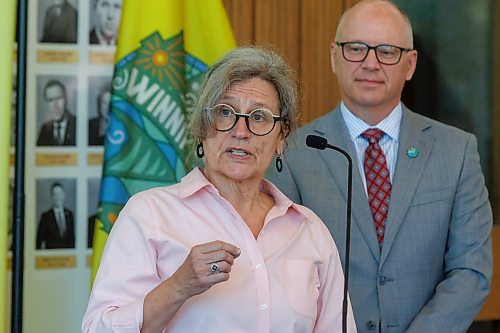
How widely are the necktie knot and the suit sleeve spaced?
0.86ft

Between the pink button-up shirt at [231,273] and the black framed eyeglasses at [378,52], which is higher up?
the black framed eyeglasses at [378,52]

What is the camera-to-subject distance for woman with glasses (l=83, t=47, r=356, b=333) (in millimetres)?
1748

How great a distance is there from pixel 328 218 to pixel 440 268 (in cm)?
36

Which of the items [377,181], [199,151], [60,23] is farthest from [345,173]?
[60,23]

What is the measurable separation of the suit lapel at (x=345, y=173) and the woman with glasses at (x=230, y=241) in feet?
1.51

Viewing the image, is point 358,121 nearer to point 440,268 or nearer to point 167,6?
point 440,268

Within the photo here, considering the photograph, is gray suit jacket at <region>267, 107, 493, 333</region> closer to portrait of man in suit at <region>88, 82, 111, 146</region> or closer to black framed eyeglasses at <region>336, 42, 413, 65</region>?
black framed eyeglasses at <region>336, 42, 413, 65</region>

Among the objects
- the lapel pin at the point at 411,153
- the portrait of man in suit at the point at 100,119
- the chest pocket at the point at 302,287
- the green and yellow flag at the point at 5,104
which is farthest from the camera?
the portrait of man in suit at the point at 100,119

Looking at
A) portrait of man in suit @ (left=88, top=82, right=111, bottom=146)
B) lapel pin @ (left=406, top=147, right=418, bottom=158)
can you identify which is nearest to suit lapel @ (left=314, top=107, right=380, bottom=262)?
lapel pin @ (left=406, top=147, right=418, bottom=158)

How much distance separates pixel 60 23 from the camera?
312cm

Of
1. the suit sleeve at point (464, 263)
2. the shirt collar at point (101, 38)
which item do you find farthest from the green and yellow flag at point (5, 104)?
the suit sleeve at point (464, 263)

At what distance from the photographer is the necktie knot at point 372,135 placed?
259cm

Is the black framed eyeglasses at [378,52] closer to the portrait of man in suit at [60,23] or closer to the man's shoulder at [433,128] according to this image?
the man's shoulder at [433,128]

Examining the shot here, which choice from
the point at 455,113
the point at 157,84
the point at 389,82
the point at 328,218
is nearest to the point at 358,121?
the point at 389,82
